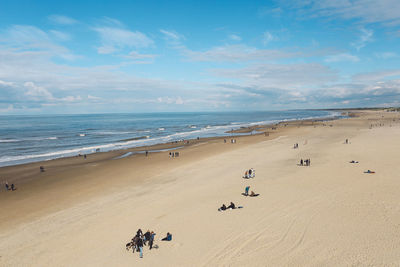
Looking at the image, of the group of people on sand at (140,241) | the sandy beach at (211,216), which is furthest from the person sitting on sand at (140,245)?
the sandy beach at (211,216)

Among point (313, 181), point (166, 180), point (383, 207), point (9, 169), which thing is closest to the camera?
point (383, 207)

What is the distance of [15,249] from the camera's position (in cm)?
1373

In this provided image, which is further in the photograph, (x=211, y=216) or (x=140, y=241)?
(x=211, y=216)

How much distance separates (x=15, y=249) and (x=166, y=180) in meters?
15.0

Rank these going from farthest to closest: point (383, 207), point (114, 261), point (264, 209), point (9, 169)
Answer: point (9, 169) < point (264, 209) < point (383, 207) < point (114, 261)

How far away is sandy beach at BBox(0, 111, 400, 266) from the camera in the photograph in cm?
1180

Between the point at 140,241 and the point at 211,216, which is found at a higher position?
the point at 140,241

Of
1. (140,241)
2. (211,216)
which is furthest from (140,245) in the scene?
(211,216)

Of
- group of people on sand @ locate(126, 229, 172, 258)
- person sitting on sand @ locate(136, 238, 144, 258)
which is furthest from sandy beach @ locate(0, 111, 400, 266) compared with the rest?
person sitting on sand @ locate(136, 238, 144, 258)

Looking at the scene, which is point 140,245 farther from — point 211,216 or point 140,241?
point 211,216

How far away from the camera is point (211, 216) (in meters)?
16.2

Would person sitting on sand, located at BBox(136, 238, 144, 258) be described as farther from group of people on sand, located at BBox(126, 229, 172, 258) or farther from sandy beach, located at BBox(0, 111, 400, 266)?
sandy beach, located at BBox(0, 111, 400, 266)

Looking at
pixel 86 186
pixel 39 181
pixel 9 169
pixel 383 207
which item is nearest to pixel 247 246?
pixel 383 207

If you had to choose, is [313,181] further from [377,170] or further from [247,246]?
[247,246]
